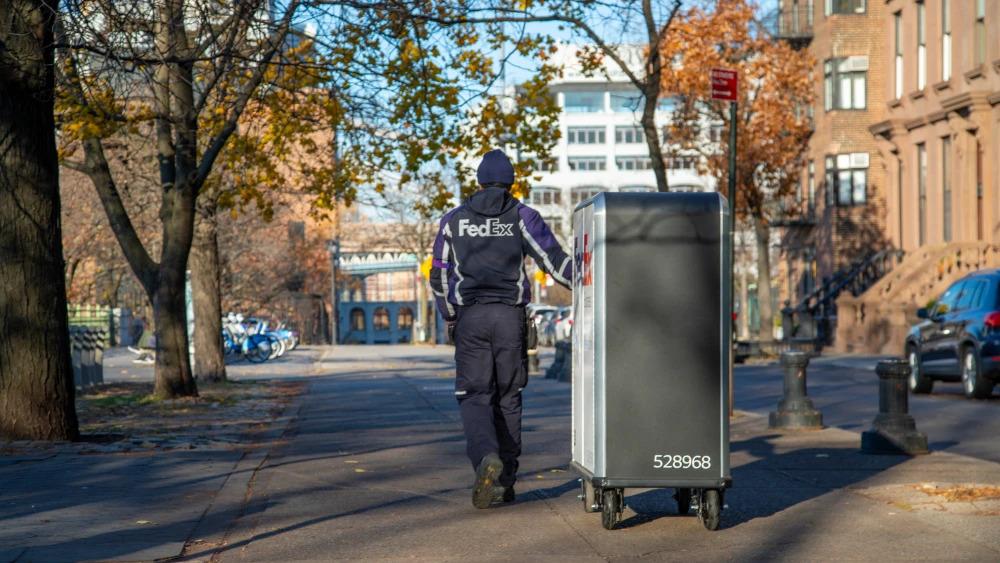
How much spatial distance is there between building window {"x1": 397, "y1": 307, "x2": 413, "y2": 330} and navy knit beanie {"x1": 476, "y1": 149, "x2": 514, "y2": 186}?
330 ft

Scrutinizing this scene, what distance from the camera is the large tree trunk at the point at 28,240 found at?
12859 mm

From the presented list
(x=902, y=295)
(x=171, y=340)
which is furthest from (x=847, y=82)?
(x=171, y=340)

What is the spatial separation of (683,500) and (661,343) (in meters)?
1.10

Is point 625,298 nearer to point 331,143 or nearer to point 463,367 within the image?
point 463,367

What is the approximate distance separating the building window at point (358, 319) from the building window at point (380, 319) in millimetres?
959

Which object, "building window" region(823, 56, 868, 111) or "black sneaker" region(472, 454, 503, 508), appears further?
"building window" region(823, 56, 868, 111)

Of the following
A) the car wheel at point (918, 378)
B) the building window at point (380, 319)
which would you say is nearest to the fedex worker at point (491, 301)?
the car wheel at point (918, 378)

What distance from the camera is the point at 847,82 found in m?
49.4

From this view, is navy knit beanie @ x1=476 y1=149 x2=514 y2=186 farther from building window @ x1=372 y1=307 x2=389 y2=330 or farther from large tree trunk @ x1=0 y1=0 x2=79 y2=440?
building window @ x1=372 y1=307 x2=389 y2=330

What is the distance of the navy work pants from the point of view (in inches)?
342

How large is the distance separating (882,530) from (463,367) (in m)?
2.45

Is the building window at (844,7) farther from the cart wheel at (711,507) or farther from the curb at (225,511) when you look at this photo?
the cart wheel at (711,507)

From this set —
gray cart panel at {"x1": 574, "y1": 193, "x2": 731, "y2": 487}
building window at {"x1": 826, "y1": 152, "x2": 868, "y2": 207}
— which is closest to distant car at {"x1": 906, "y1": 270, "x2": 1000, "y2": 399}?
gray cart panel at {"x1": 574, "y1": 193, "x2": 731, "y2": 487}

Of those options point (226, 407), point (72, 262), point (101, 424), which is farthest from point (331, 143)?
point (72, 262)
